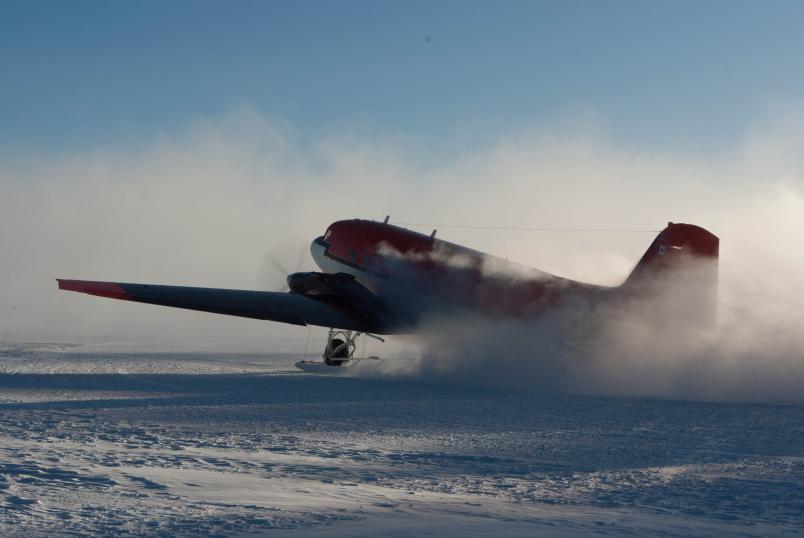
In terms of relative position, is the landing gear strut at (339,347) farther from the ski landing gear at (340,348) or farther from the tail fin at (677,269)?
the tail fin at (677,269)

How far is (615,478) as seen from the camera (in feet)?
28.7

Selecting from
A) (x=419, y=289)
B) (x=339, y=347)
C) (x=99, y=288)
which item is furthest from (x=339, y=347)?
(x=99, y=288)

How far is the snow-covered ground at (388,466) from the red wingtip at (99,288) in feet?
24.7

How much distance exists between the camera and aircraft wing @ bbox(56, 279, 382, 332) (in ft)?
79.6

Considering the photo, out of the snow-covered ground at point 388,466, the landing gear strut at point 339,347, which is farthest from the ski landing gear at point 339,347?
the snow-covered ground at point 388,466

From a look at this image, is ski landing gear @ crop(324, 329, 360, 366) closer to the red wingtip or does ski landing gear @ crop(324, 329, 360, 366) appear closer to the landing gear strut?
the landing gear strut

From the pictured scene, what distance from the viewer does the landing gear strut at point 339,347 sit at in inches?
1057

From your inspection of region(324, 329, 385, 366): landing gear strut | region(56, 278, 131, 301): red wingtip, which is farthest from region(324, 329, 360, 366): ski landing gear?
region(56, 278, 131, 301): red wingtip

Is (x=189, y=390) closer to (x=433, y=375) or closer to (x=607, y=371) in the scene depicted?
(x=433, y=375)

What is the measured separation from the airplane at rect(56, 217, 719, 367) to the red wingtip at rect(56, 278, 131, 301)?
1.1 inches

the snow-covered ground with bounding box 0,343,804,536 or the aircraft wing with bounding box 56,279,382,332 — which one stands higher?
the aircraft wing with bounding box 56,279,382,332

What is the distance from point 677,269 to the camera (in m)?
23.5

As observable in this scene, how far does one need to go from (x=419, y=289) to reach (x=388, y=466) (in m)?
17.5

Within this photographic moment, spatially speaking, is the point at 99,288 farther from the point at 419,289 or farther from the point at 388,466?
the point at 388,466
